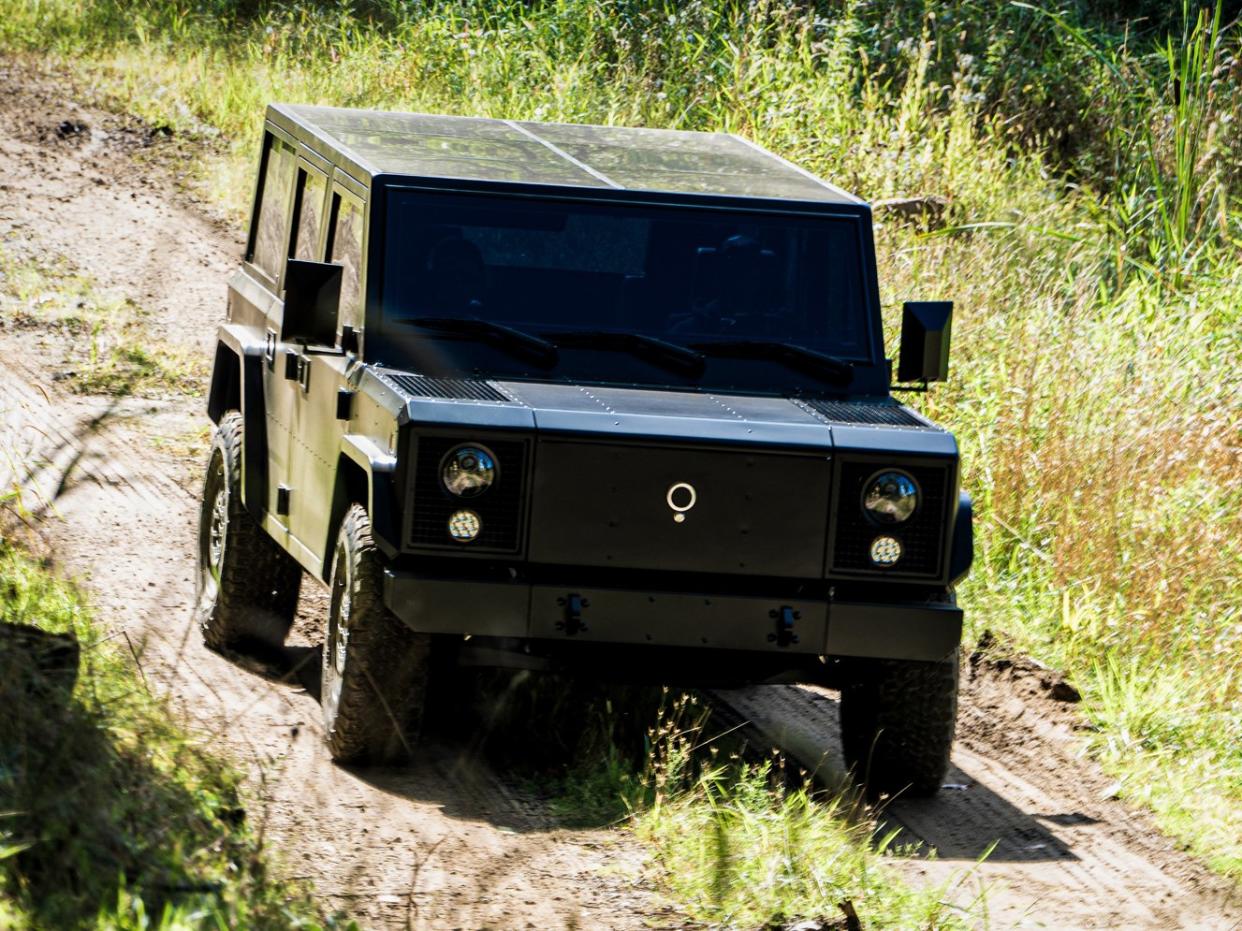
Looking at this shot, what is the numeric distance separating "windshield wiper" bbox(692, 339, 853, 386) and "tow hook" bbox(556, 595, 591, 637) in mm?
1067

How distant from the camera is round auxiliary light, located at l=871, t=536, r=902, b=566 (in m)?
5.39

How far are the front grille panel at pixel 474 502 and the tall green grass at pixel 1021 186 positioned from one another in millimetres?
2247

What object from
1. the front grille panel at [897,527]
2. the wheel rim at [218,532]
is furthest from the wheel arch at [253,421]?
the front grille panel at [897,527]

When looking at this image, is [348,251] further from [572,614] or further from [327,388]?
[572,614]

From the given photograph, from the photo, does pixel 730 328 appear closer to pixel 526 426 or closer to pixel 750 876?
pixel 526 426

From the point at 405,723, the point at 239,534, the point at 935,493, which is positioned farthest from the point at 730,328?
the point at 239,534

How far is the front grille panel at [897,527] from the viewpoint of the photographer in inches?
211

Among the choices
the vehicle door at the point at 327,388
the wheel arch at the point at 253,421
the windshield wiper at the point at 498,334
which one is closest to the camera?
the windshield wiper at the point at 498,334

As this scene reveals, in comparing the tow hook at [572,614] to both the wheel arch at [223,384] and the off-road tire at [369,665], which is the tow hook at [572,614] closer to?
the off-road tire at [369,665]

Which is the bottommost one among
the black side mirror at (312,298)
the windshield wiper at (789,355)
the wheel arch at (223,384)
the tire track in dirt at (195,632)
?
the tire track in dirt at (195,632)

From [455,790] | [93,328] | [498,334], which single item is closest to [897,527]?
[498,334]

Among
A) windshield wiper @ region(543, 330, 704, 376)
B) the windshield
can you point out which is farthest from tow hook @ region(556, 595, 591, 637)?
windshield wiper @ region(543, 330, 704, 376)

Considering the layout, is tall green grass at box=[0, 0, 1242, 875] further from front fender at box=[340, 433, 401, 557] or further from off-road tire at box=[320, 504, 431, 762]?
front fender at box=[340, 433, 401, 557]

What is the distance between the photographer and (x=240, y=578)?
7.02 meters
